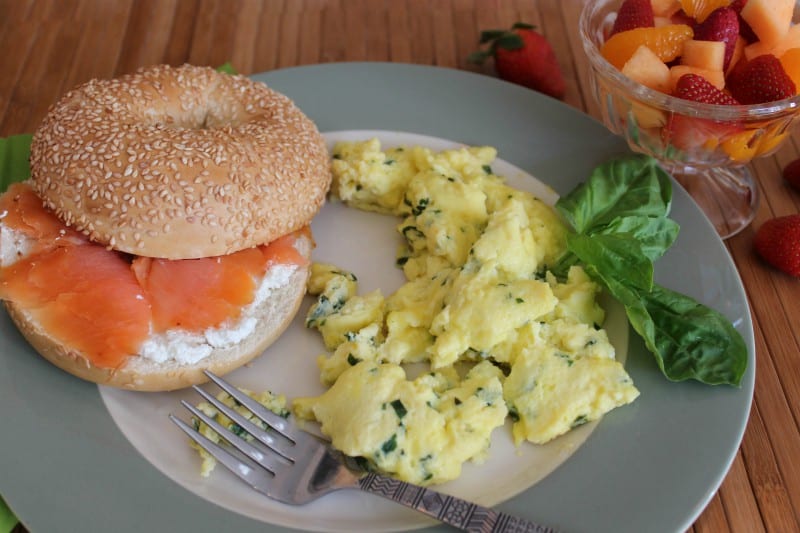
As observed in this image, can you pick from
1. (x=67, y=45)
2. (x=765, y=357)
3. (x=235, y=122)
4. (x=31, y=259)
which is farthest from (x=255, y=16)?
(x=765, y=357)

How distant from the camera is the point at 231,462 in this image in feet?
6.51

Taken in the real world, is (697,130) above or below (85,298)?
above

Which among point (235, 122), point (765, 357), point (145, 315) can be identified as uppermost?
point (235, 122)

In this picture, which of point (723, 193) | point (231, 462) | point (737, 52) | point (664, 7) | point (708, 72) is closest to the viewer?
point (231, 462)

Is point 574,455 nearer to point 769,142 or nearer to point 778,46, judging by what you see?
point 769,142

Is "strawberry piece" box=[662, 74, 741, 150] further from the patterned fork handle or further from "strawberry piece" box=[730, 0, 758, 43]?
→ the patterned fork handle

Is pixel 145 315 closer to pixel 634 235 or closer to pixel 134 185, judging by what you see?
pixel 134 185

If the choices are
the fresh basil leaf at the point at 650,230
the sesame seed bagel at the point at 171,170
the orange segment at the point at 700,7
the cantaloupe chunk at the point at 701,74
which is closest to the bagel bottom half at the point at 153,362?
the sesame seed bagel at the point at 171,170

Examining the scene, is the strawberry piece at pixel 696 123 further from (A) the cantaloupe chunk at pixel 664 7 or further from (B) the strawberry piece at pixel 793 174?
(B) the strawberry piece at pixel 793 174

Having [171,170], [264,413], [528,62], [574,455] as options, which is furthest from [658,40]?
[264,413]

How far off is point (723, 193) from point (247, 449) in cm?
215

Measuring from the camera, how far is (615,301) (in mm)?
2436

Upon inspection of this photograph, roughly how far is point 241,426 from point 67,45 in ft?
8.67

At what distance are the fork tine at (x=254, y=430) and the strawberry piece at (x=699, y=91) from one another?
171 centimetres
